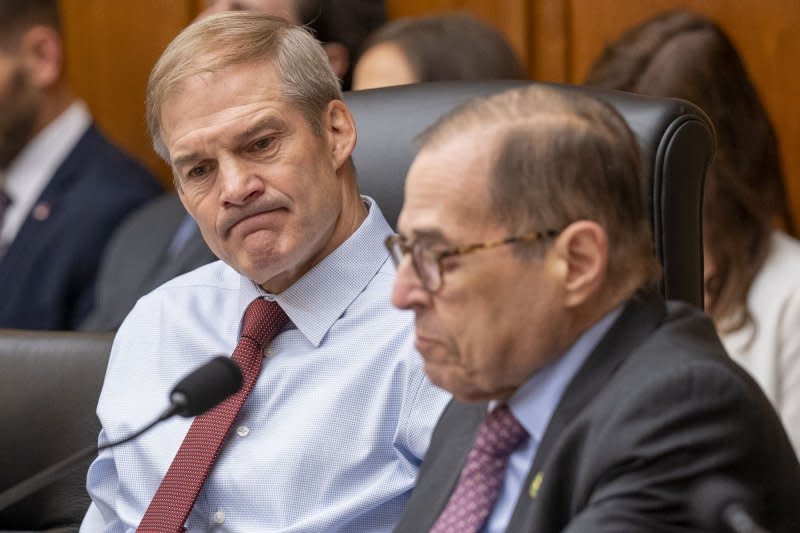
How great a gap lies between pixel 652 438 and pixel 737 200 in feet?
4.71

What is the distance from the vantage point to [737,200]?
2576 millimetres

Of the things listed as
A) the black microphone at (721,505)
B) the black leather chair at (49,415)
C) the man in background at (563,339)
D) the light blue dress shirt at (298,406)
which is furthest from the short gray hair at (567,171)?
the black leather chair at (49,415)

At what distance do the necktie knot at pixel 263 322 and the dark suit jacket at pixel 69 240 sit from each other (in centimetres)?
119

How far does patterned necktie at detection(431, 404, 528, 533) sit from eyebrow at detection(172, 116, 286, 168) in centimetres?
56

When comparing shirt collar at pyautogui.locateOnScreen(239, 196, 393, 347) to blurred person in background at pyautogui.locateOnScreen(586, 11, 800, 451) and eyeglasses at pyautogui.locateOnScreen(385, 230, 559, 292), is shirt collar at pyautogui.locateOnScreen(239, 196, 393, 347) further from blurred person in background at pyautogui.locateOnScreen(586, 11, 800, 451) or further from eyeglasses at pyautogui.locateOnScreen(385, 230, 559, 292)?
blurred person in background at pyautogui.locateOnScreen(586, 11, 800, 451)

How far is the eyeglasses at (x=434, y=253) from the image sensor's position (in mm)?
1306

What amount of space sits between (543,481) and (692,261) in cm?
52

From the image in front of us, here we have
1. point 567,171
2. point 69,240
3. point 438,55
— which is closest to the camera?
point 567,171

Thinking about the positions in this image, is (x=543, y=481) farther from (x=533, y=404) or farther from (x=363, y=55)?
(x=363, y=55)

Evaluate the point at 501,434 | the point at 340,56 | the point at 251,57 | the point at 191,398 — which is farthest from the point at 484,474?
the point at 340,56

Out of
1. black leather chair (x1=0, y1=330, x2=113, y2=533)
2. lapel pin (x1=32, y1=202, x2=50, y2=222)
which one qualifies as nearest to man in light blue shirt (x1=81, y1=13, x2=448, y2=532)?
black leather chair (x1=0, y1=330, x2=113, y2=533)

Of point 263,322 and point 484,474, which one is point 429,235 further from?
point 263,322

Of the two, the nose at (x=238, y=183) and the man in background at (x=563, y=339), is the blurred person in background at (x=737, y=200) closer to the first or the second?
the nose at (x=238, y=183)

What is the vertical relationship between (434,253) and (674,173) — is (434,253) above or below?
above
